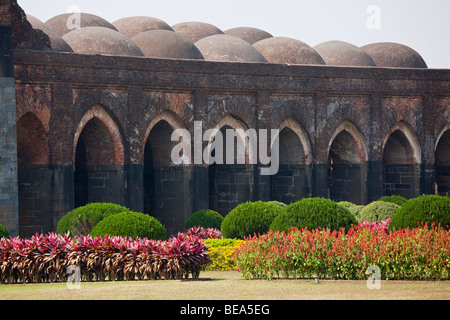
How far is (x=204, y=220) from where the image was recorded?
2255 centimetres

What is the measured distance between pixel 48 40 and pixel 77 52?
1840 millimetres

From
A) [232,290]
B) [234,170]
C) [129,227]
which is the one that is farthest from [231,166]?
[232,290]

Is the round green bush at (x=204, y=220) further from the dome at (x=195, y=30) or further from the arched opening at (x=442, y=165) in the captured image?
the arched opening at (x=442, y=165)

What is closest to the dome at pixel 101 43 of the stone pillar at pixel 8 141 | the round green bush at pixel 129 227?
the stone pillar at pixel 8 141

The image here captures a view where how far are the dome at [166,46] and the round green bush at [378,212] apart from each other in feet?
26.1

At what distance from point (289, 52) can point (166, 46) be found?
4720 mm

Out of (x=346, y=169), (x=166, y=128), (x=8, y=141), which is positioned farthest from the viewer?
(x=346, y=169)

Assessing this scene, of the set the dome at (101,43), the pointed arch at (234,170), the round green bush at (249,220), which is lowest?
the round green bush at (249,220)

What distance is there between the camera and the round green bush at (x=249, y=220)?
18719mm

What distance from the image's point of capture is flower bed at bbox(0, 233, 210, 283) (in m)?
14.2

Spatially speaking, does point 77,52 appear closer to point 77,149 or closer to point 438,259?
point 77,149

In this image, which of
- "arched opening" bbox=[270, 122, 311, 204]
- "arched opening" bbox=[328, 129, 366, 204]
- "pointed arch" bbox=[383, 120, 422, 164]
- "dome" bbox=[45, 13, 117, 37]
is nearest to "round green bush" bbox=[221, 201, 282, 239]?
"arched opening" bbox=[270, 122, 311, 204]

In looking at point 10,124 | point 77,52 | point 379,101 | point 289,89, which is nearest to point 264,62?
point 289,89

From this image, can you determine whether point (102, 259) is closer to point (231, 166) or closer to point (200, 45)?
point (231, 166)
